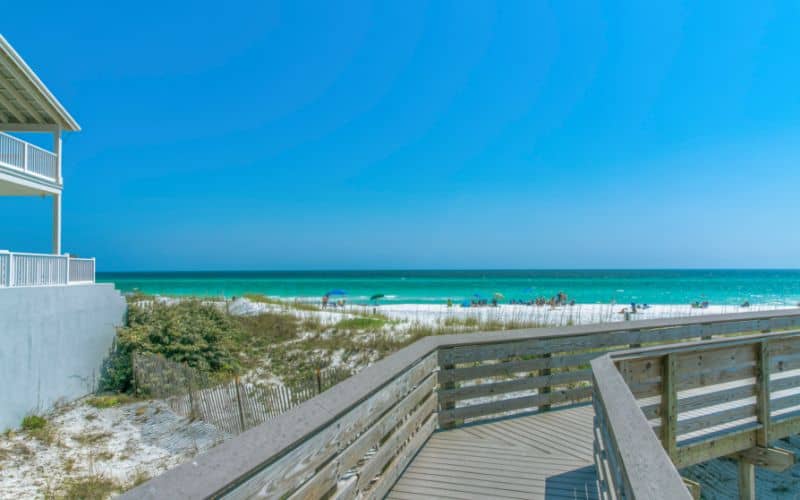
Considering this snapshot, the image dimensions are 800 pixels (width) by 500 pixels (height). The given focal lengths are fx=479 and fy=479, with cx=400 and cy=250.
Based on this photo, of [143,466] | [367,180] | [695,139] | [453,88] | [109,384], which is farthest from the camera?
[367,180]

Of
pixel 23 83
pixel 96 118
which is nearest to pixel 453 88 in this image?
pixel 23 83

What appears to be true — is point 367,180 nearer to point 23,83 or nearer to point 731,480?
point 23,83

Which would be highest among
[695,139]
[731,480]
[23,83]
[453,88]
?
[453,88]

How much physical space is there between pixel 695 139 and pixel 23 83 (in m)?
27.6

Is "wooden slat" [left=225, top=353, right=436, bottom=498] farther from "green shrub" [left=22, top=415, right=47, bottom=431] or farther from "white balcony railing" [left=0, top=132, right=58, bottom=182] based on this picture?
"white balcony railing" [left=0, top=132, right=58, bottom=182]

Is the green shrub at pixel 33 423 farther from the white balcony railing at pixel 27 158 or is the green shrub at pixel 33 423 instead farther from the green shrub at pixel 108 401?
the white balcony railing at pixel 27 158

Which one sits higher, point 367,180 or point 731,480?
point 367,180

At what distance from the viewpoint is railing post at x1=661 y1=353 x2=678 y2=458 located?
4.54m

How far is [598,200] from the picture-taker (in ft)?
160

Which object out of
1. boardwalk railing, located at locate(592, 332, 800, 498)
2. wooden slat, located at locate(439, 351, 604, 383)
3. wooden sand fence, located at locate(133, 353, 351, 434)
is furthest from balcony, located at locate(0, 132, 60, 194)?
boardwalk railing, located at locate(592, 332, 800, 498)

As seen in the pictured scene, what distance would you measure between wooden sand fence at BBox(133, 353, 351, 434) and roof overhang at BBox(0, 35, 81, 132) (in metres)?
8.06

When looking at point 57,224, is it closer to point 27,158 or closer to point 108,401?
point 27,158

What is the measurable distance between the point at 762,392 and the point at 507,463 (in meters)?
3.43

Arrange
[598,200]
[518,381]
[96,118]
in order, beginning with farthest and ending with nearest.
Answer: [96,118] < [598,200] < [518,381]
